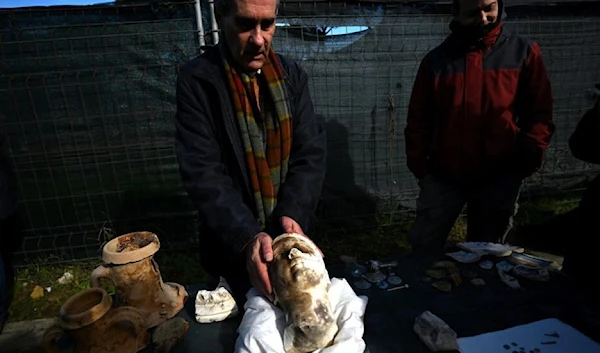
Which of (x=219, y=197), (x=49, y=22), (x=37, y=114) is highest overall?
(x=49, y=22)

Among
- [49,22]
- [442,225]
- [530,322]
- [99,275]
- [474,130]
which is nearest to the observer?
[530,322]

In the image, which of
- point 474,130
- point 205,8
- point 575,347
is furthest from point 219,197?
point 205,8

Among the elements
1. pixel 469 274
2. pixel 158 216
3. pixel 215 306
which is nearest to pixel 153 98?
pixel 158 216

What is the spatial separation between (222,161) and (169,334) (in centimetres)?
77

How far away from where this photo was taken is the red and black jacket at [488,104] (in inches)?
89.5

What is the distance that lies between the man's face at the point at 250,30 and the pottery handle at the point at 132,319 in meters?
1.14

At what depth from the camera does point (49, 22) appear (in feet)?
10.3

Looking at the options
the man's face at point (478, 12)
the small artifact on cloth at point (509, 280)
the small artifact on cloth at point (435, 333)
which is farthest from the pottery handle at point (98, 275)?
the man's face at point (478, 12)

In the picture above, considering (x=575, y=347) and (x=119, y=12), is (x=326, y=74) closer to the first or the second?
(x=119, y=12)

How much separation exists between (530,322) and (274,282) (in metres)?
1.08

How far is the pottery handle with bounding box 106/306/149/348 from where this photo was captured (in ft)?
4.92

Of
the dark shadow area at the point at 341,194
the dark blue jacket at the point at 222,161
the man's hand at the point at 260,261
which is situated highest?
the dark blue jacket at the point at 222,161

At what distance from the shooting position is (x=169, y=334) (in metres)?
1.54

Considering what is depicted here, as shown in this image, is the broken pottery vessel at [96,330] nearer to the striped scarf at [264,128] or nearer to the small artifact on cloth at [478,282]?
the striped scarf at [264,128]
